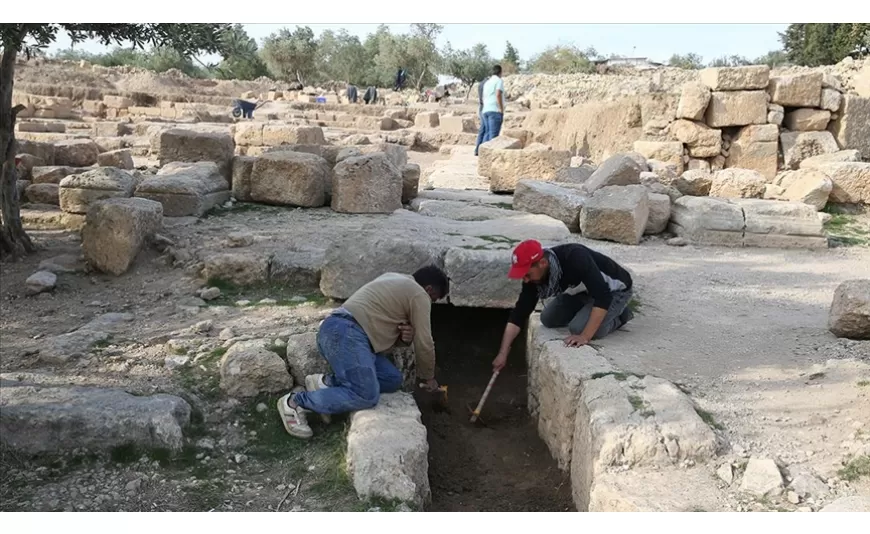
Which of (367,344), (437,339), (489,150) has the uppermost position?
(489,150)

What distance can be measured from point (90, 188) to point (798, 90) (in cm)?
1037

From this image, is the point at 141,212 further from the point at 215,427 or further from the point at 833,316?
the point at 833,316

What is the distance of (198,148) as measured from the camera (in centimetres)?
952

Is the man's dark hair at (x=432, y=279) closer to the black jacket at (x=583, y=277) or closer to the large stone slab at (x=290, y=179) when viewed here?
the black jacket at (x=583, y=277)

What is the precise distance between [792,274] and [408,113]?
18.0 m

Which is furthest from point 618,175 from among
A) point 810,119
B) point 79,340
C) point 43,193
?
point 43,193

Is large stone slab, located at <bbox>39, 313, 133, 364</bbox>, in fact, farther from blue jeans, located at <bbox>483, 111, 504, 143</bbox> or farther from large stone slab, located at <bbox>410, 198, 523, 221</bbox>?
blue jeans, located at <bbox>483, 111, 504, 143</bbox>

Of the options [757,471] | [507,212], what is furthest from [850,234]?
[757,471]

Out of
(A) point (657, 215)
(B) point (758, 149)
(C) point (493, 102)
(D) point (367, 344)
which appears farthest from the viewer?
(C) point (493, 102)

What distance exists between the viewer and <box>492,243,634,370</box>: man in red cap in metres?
4.67

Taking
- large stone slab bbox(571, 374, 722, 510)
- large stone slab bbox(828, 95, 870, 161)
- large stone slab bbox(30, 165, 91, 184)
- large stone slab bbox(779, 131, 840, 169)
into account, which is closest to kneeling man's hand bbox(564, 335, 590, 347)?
large stone slab bbox(571, 374, 722, 510)

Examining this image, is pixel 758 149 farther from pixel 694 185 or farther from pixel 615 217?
pixel 615 217

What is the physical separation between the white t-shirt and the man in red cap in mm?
7944

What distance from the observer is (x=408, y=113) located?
23.8 m
